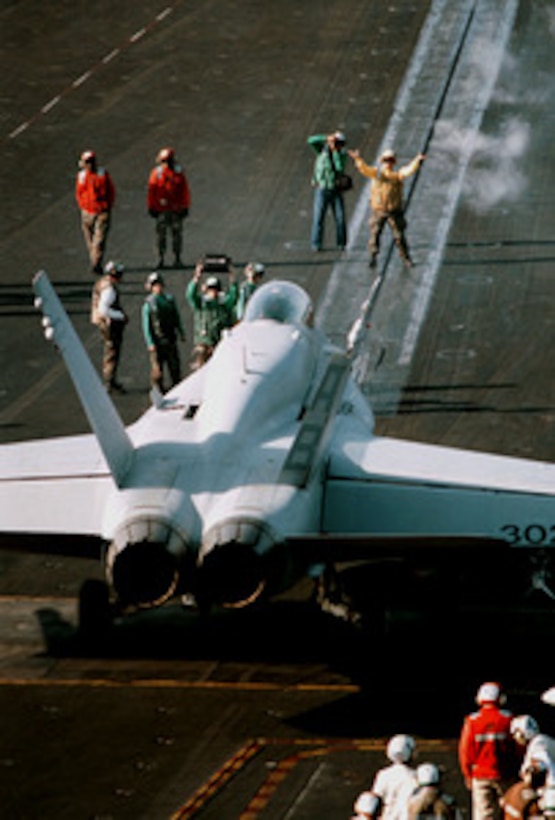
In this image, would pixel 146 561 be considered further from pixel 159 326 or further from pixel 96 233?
pixel 96 233

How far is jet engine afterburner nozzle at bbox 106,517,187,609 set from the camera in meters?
25.6

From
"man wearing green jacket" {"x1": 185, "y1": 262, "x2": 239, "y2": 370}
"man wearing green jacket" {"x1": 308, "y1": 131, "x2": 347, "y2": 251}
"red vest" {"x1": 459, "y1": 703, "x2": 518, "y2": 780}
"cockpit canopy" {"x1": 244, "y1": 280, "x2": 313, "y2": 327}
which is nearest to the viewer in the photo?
"red vest" {"x1": 459, "y1": 703, "x2": 518, "y2": 780}

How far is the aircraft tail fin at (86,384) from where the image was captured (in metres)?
26.3

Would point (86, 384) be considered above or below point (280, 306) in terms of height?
above

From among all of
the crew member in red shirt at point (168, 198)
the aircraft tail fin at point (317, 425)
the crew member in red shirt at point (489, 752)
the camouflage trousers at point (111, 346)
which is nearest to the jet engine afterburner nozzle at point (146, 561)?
the aircraft tail fin at point (317, 425)

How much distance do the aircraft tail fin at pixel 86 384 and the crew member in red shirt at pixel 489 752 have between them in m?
6.49

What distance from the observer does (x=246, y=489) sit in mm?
26547

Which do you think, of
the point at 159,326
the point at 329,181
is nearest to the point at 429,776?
the point at 159,326

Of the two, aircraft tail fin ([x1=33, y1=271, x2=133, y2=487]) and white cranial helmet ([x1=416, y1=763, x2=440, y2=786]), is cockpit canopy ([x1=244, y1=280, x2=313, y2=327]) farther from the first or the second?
white cranial helmet ([x1=416, y1=763, x2=440, y2=786])

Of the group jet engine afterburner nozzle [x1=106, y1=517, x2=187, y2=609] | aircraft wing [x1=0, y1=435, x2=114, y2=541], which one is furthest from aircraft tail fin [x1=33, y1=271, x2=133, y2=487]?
jet engine afterburner nozzle [x1=106, y1=517, x2=187, y2=609]

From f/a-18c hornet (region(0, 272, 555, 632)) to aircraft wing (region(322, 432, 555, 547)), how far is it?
2 cm

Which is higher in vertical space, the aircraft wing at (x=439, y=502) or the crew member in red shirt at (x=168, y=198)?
the aircraft wing at (x=439, y=502)

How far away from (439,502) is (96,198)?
57.7 ft

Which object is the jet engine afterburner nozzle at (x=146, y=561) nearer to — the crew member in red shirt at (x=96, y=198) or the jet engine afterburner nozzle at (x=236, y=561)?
the jet engine afterburner nozzle at (x=236, y=561)
